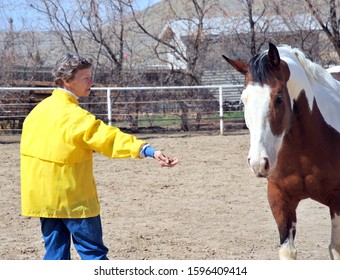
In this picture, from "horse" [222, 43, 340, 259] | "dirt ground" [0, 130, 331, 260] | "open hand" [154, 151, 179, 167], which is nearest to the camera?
"open hand" [154, 151, 179, 167]

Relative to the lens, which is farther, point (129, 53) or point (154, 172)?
point (129, 53)

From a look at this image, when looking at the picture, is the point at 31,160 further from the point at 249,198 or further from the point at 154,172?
the point at 154,172

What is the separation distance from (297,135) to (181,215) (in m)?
2.94

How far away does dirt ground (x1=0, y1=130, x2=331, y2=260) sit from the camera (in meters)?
5.48

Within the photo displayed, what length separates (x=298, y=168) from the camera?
13.5ft

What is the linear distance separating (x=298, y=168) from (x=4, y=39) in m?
16.4

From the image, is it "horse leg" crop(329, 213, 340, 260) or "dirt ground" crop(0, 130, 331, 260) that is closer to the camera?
"horse leg" crop(329, 213, 340, 260)

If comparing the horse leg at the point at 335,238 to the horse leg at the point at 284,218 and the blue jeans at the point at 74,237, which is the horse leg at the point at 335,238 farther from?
the blue jeans at the point at 74,237

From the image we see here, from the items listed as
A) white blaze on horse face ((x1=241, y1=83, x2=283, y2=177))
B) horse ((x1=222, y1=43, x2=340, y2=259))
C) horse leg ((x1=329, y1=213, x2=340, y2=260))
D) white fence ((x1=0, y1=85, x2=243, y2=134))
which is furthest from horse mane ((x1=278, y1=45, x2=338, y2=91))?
white fence ((x1=0, y1=85, x2=243, y2=134))

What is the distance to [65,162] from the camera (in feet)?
11.2

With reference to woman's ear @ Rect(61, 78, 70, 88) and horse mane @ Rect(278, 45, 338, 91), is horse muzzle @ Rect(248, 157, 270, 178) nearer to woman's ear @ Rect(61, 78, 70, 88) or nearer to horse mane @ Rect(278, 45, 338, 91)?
horse mane @ Rect(278, 45, 338, 91)

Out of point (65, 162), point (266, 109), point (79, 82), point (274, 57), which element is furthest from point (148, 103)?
point (65, 162)
